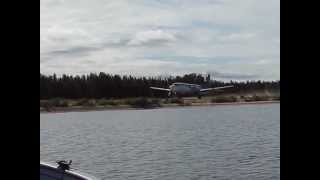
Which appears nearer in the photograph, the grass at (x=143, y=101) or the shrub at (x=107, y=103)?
the grass at (x=143, y=101)

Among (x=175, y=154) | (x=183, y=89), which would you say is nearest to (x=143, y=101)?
(x=183, y=89)

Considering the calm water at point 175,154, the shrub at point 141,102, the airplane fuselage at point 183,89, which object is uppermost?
the airplane fuselage at point 183,89

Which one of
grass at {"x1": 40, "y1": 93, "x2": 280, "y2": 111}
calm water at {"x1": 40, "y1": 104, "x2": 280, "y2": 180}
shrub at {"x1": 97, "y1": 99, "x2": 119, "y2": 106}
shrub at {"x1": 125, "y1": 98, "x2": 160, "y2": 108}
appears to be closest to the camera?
calm water at {"x1": 40, "y1": 104, "x2": 280, "y2": 180}

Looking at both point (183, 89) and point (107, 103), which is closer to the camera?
point (107, 103)

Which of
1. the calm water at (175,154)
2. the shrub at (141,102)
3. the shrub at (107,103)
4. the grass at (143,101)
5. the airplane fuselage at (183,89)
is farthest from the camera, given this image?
the shrub at (141,102)

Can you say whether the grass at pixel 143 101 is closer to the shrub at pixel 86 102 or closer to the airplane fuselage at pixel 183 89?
the shrub at pixel 86 102

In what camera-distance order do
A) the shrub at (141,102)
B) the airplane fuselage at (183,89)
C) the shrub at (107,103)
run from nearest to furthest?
the shrub at (107,103) < the airplane fuselage at (183,89) < the shrub at (141,102)

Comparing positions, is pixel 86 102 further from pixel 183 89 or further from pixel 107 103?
pixel 183 89

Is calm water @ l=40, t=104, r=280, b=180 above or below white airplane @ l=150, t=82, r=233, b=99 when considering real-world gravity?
below

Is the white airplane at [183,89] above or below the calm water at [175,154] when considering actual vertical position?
above

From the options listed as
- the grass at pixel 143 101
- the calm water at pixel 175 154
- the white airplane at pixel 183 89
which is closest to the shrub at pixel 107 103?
the grass at pixel 143 101

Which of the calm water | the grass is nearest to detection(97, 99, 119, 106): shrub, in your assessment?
the grass

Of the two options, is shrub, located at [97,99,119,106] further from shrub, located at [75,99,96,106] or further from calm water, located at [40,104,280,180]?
calm water, located at [40,104,280,180]
